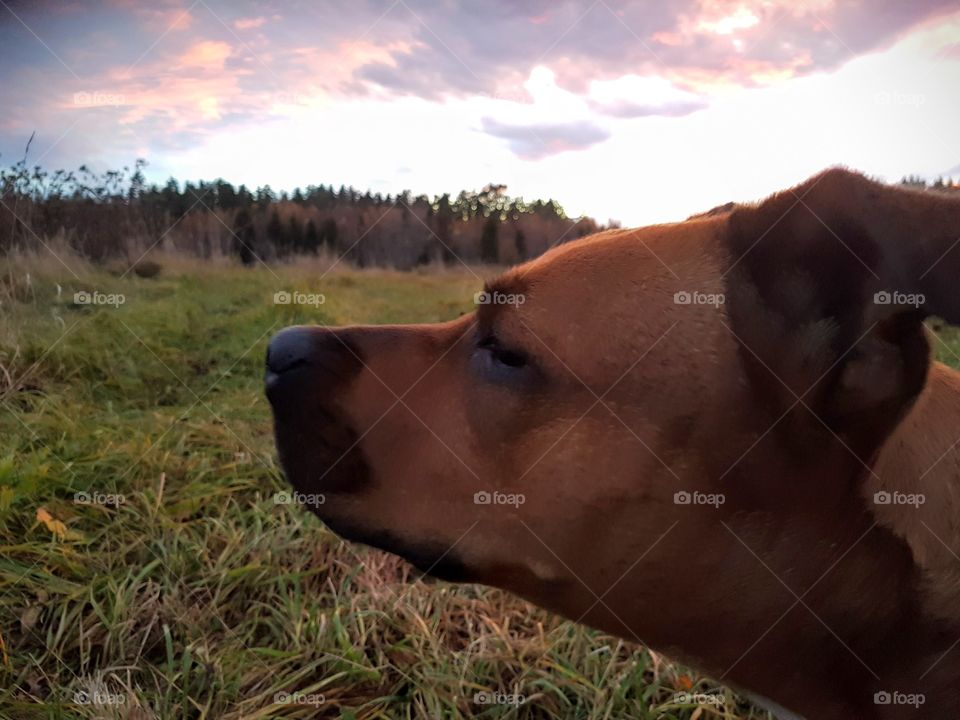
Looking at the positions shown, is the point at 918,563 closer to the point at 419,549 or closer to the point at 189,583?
the point at 419,549

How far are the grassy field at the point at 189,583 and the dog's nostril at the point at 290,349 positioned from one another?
1.25 metres

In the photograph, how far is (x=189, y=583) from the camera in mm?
2959

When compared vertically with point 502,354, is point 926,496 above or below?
below

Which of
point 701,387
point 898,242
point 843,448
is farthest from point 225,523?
point 898,242

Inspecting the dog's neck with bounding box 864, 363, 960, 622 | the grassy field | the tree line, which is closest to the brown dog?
the dog's neck with bounding box 864, 363, 960, 622

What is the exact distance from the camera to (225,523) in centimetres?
329

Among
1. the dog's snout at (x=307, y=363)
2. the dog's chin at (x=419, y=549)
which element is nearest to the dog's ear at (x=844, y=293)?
the dog's chin at (x=419, y=549)

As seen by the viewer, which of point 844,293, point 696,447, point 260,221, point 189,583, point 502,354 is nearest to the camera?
point 844,293

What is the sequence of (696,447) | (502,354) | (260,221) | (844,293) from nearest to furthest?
(844,293), (696,447), (502,354), (260,221)

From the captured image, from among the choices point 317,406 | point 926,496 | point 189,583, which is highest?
point 317,406

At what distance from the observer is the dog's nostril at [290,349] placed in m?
1.74

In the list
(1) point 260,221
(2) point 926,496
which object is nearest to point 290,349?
(2) point 926,496

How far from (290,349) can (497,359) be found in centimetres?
48

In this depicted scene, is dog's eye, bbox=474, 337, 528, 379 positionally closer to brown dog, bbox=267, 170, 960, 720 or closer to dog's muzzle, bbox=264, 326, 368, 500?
brown dog, bbox=267, 170, 960, 720
